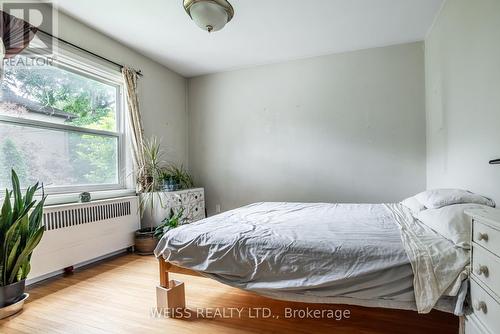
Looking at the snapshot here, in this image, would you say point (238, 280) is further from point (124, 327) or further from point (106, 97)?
point (106, 97)

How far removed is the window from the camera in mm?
2293

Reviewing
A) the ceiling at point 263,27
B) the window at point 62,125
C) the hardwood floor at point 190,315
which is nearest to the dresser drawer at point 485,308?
the hardwood floor at point 190,315

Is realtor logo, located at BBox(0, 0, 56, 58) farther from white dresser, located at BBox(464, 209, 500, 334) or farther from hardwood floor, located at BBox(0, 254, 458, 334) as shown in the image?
white dresser, located at BBox(464, 209, 500, 334)

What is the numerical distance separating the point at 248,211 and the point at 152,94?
2388 millimetres

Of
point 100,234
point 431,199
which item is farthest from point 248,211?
point 100,234

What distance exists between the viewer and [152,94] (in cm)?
374

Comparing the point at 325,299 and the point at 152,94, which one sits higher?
the point at 152,94

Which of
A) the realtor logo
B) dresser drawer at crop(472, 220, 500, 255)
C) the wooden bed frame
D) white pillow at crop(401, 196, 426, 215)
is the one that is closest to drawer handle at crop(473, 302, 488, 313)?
dresser drawer at crop(472, 220, 500, 255)

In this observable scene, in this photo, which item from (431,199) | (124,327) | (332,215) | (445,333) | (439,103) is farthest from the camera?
(439,103)

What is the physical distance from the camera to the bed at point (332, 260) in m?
1.25

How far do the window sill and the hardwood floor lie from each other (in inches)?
29.9

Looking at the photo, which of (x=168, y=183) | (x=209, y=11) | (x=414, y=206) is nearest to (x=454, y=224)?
(x=414, y=206)

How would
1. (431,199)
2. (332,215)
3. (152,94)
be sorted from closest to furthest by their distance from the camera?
(431,199), (332,215), (152,94)

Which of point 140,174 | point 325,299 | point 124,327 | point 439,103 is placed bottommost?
point 124,327
